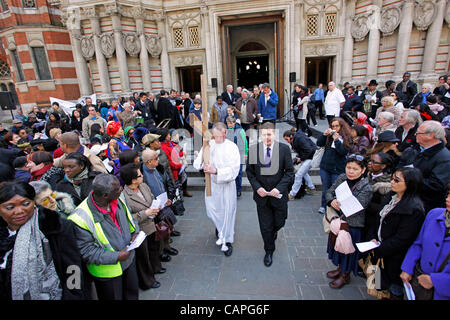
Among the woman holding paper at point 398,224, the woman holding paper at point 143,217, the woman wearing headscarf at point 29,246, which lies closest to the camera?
the woman wearing headscarf at point 29,246

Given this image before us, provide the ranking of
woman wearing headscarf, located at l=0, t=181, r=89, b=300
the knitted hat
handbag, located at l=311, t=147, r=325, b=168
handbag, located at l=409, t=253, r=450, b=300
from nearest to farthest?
woman wearing headscarf, located at l=0, t=181, r=89, b=300 → handbag, located at l=409, t=253, r=450, b=300 → the knitted hat → handbag, located at l=311, t=147, r=325, b=168

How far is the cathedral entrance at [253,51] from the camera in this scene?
11.7 meters

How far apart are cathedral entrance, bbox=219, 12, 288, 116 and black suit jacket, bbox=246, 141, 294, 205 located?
9.69 m

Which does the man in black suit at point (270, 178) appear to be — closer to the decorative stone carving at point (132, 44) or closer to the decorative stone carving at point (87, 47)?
the decorative stone carving at point (132, 44)

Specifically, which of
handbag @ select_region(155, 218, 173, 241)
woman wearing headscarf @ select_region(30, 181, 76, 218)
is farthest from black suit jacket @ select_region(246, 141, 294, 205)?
woman wearing headscarf @ select_region(30, 181, 76, 218)

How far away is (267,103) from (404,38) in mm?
7436

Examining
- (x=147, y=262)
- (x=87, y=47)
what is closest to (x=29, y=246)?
(x=147, y=262)

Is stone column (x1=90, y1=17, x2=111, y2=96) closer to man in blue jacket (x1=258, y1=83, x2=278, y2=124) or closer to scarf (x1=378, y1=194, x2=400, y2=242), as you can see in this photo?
man in blue jacket (x1=258, y1=83, x2=278, y2=124)

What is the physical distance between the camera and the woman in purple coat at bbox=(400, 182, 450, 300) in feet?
6.09

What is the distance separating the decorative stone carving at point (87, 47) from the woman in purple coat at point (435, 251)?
49.5ft

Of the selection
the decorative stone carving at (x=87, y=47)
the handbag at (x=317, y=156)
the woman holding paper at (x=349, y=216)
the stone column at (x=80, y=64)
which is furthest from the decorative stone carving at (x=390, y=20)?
the stone column at (x=80, y=64)

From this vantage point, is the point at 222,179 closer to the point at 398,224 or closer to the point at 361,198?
the point at 361,198

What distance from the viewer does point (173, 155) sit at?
14.8 ft
